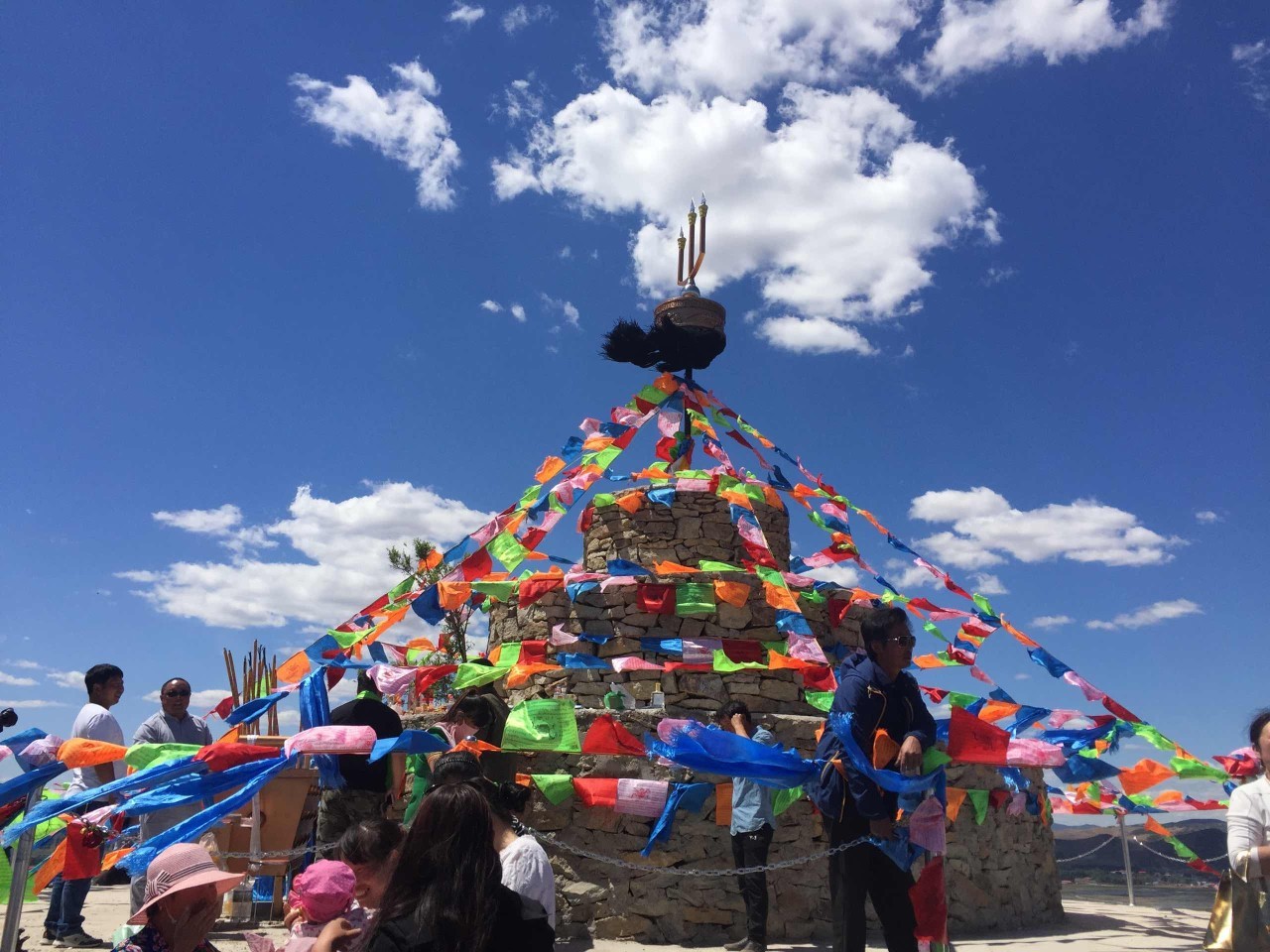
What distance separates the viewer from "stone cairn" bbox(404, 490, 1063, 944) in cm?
611

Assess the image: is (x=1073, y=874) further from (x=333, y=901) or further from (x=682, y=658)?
(x=333, y=901)

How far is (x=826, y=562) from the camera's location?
30.9 feet

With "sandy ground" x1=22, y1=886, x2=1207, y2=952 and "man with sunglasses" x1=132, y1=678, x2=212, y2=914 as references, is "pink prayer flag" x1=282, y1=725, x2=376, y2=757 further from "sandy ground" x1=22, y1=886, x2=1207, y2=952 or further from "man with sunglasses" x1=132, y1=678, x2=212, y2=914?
"sandy ground" x1=22, y1=886, x2=1207, y2=952

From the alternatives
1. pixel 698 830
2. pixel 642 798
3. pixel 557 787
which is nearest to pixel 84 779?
pixel 557 787

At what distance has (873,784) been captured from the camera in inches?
149

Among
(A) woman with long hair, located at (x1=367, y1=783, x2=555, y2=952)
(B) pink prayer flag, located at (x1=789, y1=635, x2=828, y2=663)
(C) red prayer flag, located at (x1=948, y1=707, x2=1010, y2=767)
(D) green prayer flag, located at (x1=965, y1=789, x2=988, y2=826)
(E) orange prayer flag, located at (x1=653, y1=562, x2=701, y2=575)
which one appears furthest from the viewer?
(E) orange prayer flag, located at (x1=653, y1=562, x2=701, y2=575)

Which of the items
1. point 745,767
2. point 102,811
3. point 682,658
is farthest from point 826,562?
point 102,811

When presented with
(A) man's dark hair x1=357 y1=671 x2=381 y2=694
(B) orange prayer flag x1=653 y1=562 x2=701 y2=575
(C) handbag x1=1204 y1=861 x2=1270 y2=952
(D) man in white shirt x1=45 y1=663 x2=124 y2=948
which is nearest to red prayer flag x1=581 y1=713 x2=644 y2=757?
(A) man's dark hair x1=357 y1=671 x2=381 y2=694

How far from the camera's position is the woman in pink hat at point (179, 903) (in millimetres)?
2295

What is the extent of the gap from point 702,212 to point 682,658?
6.25m

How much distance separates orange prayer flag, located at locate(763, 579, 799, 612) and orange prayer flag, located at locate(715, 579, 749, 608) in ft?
0.64

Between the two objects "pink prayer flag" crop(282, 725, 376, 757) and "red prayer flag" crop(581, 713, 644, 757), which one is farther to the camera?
"red prayer flag" crop(581, 713, 644, 757)

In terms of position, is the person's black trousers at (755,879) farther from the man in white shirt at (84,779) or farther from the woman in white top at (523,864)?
the man in white shirt at (84,779)

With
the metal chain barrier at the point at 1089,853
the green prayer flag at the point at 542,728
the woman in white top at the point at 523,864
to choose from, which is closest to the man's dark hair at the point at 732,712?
the green prayer flag at the point at 542,728
